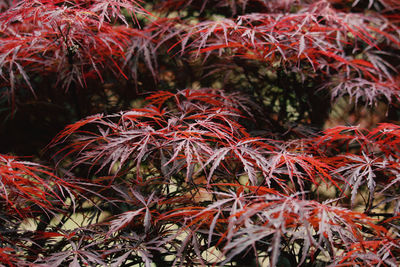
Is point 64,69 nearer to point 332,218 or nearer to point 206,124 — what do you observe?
point 206,124

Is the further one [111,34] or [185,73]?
[185,73]

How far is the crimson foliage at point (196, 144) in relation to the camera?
1.13 metres

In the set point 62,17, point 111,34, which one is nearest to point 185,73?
point 111,34

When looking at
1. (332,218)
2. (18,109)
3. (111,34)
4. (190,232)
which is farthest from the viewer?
(18,109)

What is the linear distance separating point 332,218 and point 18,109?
1694mm

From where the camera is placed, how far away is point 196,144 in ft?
4.31

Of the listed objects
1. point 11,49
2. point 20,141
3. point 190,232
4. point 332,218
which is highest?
point 11,49

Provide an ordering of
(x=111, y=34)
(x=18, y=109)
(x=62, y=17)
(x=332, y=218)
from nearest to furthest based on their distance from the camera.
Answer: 1. (x=332, y=218)
2. (x=62, y=17)
3. (x=111, y=34)
4. (x=18, y=109)

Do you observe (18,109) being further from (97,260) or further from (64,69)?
(97,260)

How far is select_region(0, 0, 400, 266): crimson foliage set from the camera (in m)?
1.13

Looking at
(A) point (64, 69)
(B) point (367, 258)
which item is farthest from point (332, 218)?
(A) point (64, 69)

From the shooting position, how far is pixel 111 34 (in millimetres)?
1629

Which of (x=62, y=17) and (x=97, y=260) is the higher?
(x=62, y=17)

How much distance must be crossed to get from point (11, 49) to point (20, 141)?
752mm
